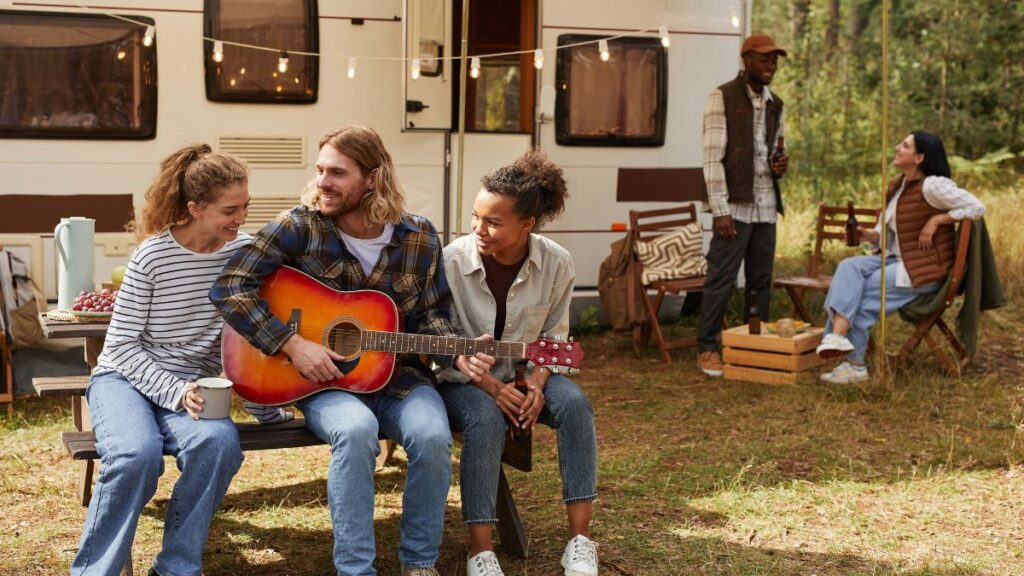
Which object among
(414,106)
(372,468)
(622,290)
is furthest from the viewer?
(622,290)

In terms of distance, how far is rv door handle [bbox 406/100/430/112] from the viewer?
6.99 metres

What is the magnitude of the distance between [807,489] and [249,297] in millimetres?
2397

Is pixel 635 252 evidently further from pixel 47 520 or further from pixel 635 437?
pixel 47 520

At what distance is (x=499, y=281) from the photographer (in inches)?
157

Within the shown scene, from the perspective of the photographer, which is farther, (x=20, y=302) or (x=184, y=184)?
(x=20, y=302)

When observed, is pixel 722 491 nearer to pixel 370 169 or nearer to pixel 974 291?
pixel 370 169

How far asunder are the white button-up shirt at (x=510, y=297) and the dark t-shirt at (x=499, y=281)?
2 cm

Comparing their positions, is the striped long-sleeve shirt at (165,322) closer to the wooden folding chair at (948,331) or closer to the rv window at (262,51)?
the rv window at (262,51)

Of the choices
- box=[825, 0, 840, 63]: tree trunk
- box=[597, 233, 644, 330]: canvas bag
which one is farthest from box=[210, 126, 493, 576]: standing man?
box=[825, 0, 840, 63]: tree trunk

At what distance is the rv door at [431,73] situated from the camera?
22.8ft

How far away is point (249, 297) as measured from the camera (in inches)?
143

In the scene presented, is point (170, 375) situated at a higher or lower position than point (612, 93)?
lower

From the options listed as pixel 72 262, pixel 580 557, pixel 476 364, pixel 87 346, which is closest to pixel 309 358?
pixel 476 364

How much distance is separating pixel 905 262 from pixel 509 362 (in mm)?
3322
